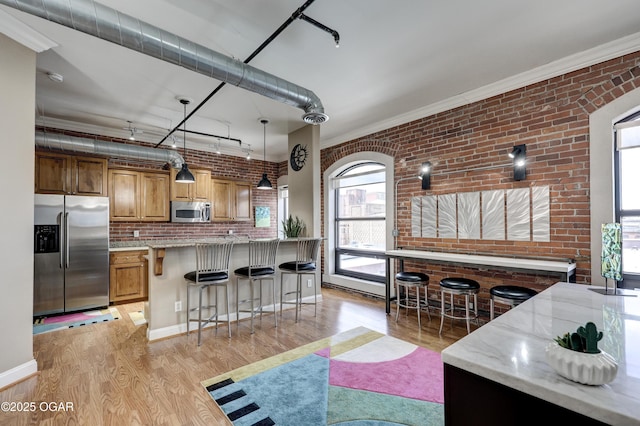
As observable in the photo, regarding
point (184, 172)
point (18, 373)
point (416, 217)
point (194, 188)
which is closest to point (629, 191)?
point (416, 217)


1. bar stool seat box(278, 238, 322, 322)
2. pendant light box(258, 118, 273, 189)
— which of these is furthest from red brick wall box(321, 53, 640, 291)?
pendant light box(258, 118, 273, 189)

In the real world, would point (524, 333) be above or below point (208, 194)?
below

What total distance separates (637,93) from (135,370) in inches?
211

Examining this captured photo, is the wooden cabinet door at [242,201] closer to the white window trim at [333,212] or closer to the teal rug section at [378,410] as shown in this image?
the white window trim at [333,212]

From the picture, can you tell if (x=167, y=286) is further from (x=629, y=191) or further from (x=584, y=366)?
(x=629, y=191)

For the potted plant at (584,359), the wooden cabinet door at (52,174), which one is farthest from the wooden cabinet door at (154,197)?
the potted plant at (584,359)

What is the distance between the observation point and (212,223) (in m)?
6.48

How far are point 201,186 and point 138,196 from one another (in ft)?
3.75

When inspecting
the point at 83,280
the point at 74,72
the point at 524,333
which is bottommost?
the point at 83,280

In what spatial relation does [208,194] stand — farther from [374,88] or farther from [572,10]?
[572,10]

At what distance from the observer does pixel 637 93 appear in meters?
2.75

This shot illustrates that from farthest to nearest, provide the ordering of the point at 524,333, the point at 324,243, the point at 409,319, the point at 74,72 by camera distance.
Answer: the point at 324,243 → the point at 409,319 → the point at 74,72 → the point at 524,333

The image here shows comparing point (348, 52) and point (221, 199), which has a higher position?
point (348, 52)

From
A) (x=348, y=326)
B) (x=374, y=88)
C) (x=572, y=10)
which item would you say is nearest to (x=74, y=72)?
(x=374, y=88)
